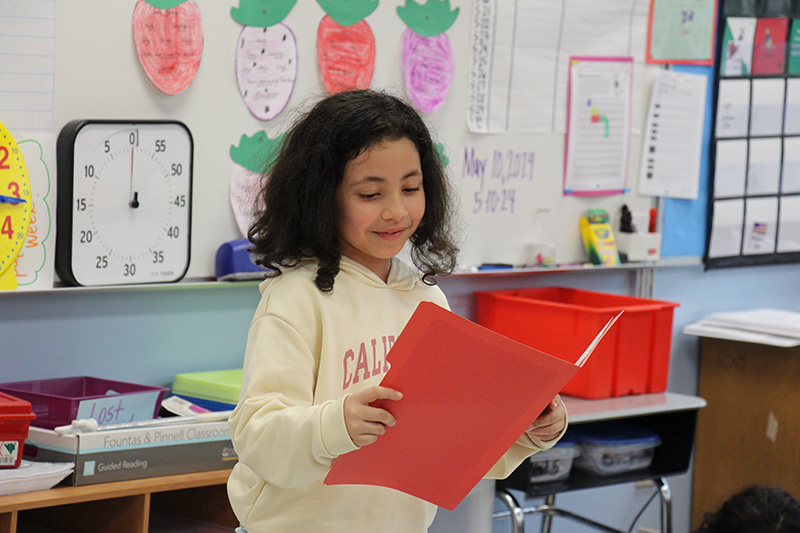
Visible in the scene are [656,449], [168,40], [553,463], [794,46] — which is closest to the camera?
[168,40]

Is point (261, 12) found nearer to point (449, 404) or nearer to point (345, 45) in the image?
point (345, 45)

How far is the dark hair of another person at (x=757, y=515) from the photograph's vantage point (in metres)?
1.63

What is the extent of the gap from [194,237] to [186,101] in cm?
29

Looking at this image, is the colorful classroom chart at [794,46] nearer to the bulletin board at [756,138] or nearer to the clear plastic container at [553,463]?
the bulletin board at [756,138]

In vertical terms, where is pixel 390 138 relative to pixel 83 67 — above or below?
below

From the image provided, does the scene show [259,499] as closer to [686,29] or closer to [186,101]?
[186,101]

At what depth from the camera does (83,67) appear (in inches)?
75.6

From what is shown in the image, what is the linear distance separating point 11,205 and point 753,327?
207 centimetres

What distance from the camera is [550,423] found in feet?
3.97

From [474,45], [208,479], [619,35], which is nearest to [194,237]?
[208,479]

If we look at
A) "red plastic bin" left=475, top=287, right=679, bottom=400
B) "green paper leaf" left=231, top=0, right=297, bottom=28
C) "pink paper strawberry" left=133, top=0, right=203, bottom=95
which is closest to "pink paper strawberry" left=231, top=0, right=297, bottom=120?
"green paper leaf" left=231, top=0, right=297, bottom=28

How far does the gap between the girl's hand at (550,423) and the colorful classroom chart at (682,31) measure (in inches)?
74.4

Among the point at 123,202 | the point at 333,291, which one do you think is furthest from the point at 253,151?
the point at 333,291

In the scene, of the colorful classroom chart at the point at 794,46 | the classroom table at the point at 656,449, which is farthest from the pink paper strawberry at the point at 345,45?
the colorful classroom chart at the point at 794,46
